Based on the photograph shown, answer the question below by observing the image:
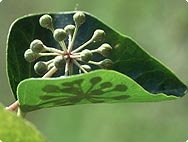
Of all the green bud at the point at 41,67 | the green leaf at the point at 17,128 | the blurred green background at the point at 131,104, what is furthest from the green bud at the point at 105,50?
the blurred green background at the point at 131,104

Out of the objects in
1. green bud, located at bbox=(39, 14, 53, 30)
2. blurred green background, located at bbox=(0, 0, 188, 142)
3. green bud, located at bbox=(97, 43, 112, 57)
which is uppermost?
green bud, located at bbox=(39, 14, 53, 30)

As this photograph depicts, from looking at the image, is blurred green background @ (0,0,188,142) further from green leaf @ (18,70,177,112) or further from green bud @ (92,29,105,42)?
green leaf @ (18,70,177,112)

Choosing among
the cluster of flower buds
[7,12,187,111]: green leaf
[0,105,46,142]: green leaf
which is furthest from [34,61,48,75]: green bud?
[0,105,46,142]: green leaf

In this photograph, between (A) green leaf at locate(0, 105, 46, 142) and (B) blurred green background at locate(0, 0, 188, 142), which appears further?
(B) blurred green background at locate(0, 0, 188, 142)

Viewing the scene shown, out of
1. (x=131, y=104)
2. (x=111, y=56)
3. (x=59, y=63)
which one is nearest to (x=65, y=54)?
(x=59, y=63)

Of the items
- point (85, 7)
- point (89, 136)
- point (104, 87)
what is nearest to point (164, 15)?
point (85, 7)
